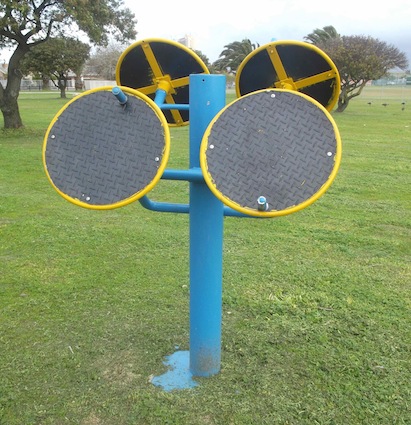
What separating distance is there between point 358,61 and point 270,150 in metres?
20.5

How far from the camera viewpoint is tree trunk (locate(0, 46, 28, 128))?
11.7 meters

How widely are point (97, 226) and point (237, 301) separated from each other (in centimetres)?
195

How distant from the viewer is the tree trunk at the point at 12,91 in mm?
11711

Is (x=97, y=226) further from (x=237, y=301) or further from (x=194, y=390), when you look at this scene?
(x=194, y=390)

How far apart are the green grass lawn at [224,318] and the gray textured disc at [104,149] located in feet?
3.39

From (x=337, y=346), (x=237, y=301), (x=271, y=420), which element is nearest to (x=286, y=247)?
(x=237, y=301)

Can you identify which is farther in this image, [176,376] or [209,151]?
[176,376]

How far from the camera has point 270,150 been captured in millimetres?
1695

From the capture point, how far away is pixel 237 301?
307 cm

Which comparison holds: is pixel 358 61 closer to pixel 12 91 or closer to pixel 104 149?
pixel 12 91

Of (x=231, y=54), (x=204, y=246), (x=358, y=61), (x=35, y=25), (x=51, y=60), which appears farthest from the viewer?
(x=231, y=54)

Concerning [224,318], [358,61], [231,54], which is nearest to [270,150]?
[224,318]

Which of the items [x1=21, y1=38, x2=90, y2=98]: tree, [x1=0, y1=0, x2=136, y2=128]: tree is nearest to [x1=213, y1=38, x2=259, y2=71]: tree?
[x1=21, y1=38, x2=90, y2=98]: tree

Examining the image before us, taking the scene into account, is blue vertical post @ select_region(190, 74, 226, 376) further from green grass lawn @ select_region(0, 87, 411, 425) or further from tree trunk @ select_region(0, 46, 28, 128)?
tree trunk @ select_region(0, 46, 28, 128)
